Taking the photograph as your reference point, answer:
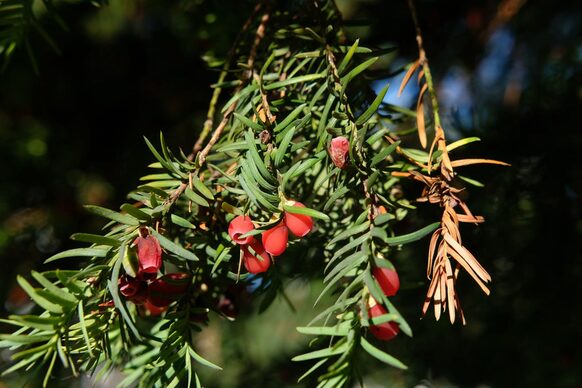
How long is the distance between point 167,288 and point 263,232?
0.33 ft

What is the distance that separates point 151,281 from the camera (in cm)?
41

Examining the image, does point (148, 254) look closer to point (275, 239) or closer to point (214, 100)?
point (275, 239)

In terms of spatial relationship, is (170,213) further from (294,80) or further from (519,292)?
(519,292)

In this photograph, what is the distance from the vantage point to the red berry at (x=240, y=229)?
389 millimetres

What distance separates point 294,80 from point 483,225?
404mm

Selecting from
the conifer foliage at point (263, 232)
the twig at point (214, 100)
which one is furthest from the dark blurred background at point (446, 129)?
the conifer foliage at point (263, 232)

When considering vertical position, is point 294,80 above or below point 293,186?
above

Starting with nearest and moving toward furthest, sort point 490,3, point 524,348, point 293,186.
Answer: point 293,186, point 524,348, point 490,3

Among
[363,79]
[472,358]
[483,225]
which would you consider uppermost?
[363,79]

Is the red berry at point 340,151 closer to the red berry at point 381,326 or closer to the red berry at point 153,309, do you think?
the red berry at point 381,326

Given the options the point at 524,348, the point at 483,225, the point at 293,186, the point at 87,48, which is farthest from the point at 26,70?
the point at 524,348

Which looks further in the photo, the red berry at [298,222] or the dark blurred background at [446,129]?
the dark blurred background at [446,129]

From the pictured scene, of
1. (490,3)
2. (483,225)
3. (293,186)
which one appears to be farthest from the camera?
(490,3)

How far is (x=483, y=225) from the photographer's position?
0.73 metres
